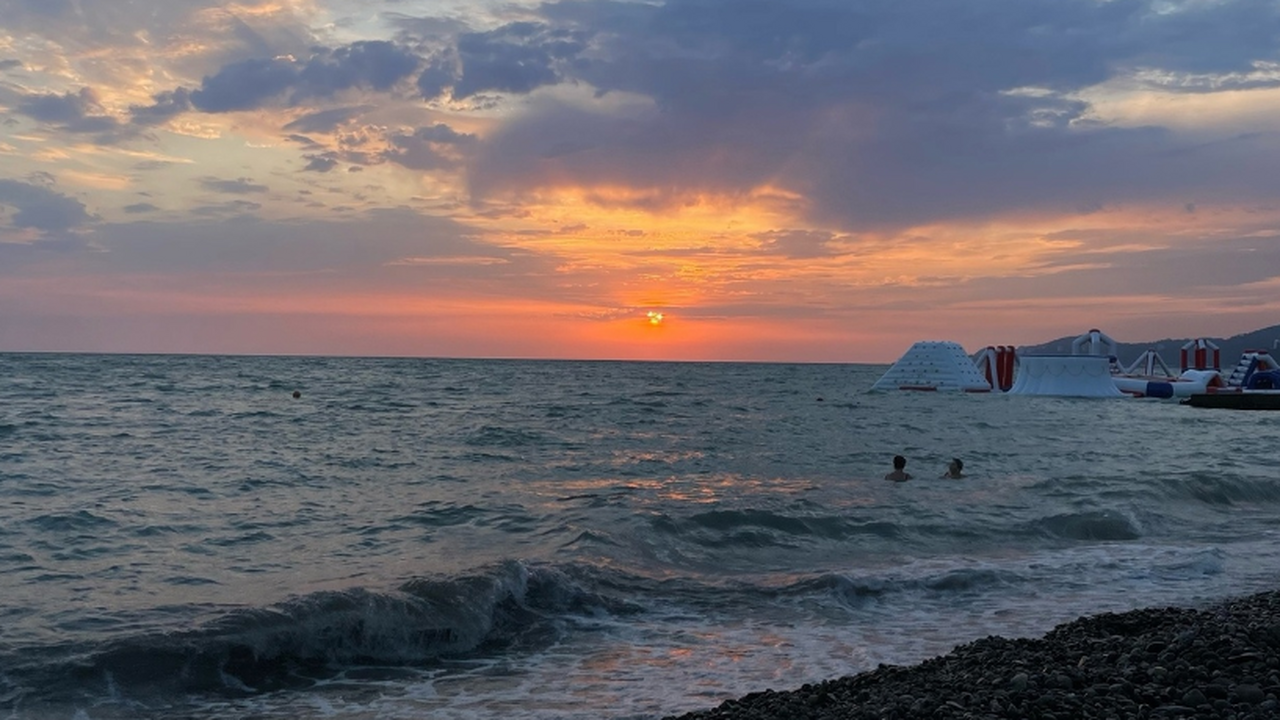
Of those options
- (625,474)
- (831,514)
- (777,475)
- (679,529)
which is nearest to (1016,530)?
(831,514)

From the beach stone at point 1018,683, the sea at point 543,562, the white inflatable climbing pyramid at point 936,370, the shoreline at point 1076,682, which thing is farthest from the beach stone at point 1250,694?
the white inflatable climbing pyramid at point 936,370

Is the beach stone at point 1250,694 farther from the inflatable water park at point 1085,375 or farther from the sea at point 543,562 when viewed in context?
the inflatable water park at point 1085,375

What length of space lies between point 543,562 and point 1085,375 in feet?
160

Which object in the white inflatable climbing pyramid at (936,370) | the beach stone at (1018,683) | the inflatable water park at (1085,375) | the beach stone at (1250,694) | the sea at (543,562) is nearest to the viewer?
the beach stone at (1250,694)

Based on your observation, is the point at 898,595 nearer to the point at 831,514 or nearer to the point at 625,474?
the point at 831,514

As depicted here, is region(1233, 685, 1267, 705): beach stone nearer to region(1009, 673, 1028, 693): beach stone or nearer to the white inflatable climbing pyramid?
region(1009, 673, 1028, 693): beach stone

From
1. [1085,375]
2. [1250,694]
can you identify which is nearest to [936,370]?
[1085,375]

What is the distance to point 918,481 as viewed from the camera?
2159cm

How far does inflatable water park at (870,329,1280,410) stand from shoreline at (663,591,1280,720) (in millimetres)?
49270

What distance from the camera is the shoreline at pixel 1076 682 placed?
566 centimetres

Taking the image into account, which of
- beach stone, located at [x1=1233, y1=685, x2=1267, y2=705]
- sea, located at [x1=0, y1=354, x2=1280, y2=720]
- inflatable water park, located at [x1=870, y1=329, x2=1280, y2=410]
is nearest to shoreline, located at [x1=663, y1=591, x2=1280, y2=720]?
beach stone, located at [x1=1233, y1=685, x2=1267, y2=705]

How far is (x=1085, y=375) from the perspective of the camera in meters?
53.8

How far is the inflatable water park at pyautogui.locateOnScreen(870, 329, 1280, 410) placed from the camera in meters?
53.3

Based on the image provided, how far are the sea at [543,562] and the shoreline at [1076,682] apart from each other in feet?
2.82
